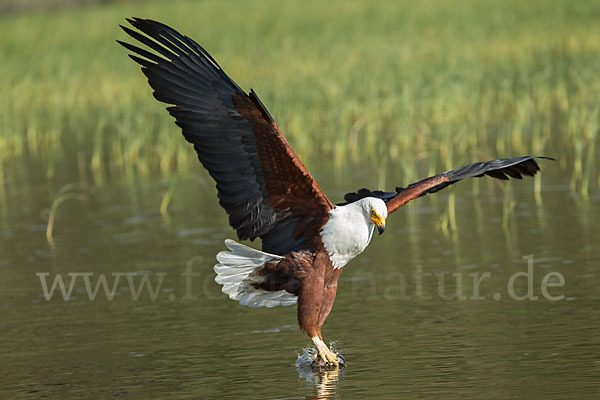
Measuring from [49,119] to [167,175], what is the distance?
6.24 metres

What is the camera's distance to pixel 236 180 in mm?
6375

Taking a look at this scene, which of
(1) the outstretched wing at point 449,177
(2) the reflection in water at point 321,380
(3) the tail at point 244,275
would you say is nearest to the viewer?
(2) the reflection in water at point 321,380

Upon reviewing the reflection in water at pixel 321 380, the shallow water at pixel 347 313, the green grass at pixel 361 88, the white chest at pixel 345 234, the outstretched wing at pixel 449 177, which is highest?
the green grass at pixel 361 88

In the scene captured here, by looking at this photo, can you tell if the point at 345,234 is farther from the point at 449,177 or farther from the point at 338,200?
the point at 338,200

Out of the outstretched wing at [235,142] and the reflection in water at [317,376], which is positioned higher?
the outstretched wing at [235,142]

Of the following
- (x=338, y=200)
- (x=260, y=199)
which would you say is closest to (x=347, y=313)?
(x=260, y=199)

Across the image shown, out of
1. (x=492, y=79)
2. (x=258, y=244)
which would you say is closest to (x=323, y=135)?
(x=492, y=79)

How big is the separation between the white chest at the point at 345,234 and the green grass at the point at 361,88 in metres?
4.38

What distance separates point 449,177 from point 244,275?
142 cm

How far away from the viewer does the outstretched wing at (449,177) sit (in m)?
6.62

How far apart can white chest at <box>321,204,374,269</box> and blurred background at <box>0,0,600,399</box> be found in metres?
0.57

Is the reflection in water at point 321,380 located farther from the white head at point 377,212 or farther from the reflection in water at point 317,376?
the white head at point 377,212

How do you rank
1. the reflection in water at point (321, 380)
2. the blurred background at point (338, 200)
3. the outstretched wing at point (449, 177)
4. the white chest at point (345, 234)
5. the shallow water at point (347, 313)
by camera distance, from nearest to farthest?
the reflection in water at point (321, 380), the shallow water at point (347, 313), the blurred background at point (338, 200), the white chest at point (345, 234), the outstretched wing at point (449, 177)

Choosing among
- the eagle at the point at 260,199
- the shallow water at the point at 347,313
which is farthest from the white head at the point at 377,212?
the shallow water at the point at 347,313
